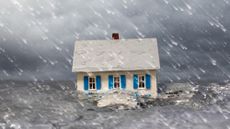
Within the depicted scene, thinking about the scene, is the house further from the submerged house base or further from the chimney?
the chimney

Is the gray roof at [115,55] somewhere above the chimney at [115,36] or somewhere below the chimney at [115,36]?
below

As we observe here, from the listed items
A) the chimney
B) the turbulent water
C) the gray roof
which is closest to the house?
the gray roof

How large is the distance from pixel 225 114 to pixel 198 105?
4285 mm

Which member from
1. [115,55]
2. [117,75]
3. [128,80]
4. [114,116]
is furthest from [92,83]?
[114,116]

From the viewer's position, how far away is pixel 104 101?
33.3 metres

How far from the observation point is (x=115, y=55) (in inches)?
1475

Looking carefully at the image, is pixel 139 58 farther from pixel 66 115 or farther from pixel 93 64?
pixel 66 115

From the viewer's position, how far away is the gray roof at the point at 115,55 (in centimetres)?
3600

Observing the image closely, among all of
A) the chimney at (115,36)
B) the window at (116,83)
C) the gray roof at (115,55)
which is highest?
the chimney at (115,36)

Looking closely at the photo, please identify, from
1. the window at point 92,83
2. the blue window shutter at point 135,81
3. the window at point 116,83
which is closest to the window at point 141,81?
the blue window shutter at point 135,81

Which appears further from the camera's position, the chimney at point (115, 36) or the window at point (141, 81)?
the chimney at point (115, 36)

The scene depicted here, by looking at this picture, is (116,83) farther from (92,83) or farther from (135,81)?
(92,83)

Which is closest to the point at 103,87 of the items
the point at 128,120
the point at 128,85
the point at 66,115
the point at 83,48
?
the point at 128,85

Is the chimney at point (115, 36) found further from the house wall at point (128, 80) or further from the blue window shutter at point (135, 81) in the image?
the blue window shutter at point (135, 81)
